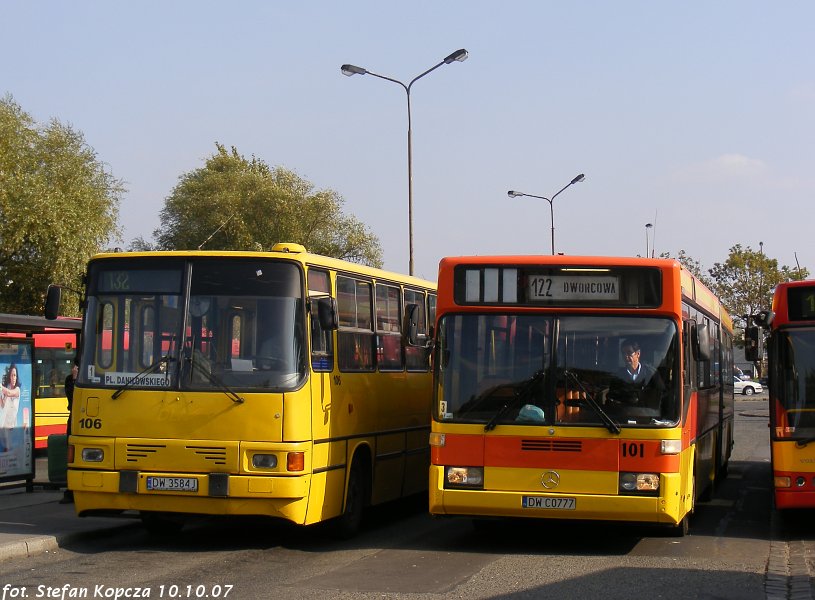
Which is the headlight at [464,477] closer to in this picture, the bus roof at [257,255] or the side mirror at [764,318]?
the bus roof at [257,255]

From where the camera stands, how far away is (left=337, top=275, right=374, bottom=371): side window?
42.7ft

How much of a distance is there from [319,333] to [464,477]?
207 centimetres

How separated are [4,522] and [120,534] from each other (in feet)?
4.36

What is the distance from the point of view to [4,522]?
13.4 m

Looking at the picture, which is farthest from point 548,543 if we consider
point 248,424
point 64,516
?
point 64,516

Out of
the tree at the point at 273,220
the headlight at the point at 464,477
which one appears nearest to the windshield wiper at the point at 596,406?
the headlight at the point at 464,477

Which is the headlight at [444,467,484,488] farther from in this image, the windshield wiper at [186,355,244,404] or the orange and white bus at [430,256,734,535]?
the windshield wiper at [186,355,244,404]

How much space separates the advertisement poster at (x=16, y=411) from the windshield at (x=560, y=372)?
7297 mm

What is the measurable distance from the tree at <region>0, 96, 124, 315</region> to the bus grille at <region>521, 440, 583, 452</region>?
35331 millimetres

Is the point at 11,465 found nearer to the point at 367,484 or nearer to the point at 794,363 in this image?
the point at 367,484

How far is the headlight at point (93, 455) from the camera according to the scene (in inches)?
466

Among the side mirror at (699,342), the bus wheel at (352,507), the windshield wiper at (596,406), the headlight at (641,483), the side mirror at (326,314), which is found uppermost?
the side mirror at (326,314)

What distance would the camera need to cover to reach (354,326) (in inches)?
529

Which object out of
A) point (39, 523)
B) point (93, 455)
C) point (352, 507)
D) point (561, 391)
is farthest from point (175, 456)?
point (561, 391)
